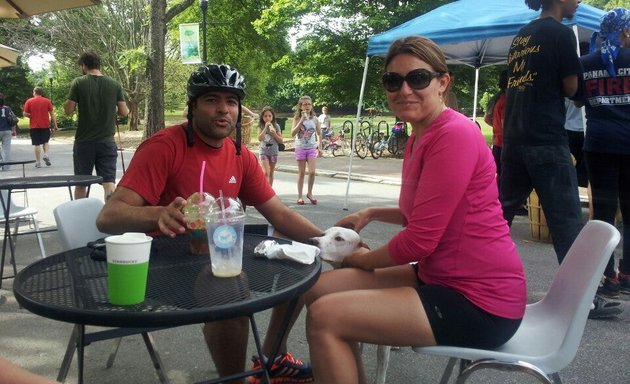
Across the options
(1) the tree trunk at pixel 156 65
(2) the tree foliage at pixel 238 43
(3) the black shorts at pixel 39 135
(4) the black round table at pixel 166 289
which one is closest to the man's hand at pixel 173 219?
(4) the black round table at pixel 166 289

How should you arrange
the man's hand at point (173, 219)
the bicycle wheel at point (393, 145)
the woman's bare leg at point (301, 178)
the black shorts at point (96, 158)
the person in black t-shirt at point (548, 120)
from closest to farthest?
the man's hand at point (173, 219), the person in black t-shirt at point (548, 120), the black shorts at point (96, 158), the woman's bare leg at point (301, 178), the bicycle wheel at point (393, 145)

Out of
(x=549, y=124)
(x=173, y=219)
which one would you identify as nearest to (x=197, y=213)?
(x=173, y=219)

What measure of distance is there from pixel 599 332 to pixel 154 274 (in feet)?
9.96

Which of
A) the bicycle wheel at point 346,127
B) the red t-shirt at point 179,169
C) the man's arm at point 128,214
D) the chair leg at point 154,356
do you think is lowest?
the chair leg at point 154,356

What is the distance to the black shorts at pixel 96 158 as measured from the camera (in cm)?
661

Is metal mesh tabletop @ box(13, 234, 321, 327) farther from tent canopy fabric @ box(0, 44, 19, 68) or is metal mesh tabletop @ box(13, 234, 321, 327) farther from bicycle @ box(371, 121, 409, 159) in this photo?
bicycle @ box(371, 121, 409, 159)

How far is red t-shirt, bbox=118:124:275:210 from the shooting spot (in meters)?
2.39

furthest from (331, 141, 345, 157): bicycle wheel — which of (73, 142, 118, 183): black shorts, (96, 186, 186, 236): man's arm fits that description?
(96, 186, 186, 236): man's arm

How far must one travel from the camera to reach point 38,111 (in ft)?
48.2

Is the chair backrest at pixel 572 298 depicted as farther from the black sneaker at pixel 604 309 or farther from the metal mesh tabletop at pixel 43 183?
the metal mesh tabletop at pixel 43 183

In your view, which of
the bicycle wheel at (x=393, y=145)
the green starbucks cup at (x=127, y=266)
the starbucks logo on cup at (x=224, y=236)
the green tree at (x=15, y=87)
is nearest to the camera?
the green starbucks cup at (x=127, y=266)

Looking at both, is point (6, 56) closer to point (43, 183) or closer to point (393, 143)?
point (43, 183)

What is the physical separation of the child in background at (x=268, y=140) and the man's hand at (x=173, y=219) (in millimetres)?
7014

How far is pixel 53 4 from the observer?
5562 mm
